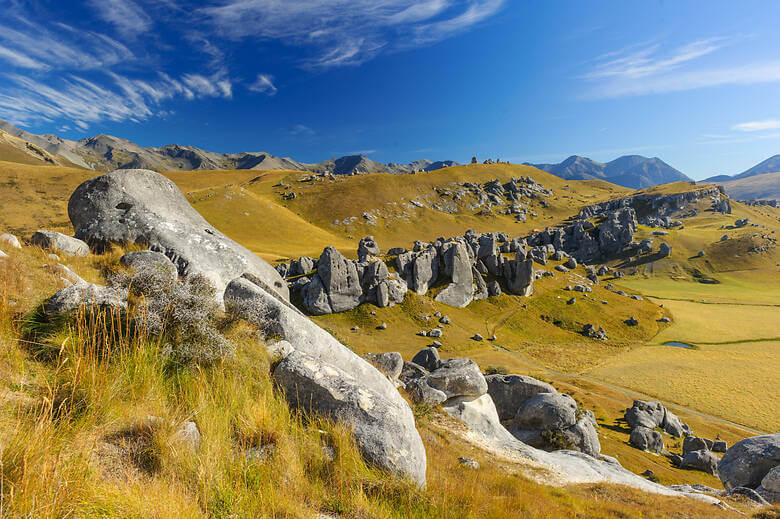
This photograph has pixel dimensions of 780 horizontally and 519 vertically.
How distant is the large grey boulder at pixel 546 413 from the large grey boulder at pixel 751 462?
8.51m

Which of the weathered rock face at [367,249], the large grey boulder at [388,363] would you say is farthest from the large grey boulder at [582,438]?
the weathered rock face at [367,249]

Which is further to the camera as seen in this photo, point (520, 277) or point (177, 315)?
point (520, 277)

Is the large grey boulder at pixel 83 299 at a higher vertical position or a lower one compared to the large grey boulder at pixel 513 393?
higher

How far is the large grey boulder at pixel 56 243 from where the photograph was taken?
1110cm

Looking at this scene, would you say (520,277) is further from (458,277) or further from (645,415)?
(645,415)

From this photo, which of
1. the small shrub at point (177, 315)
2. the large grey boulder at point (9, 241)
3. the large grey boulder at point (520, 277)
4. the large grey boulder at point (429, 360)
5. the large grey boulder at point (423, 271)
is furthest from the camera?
the large grey boulder at point (520, 277)

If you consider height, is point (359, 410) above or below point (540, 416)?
above

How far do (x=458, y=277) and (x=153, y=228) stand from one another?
51.3m

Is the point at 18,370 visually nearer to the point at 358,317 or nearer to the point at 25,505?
the point at 25,505

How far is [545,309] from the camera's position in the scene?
63062 millimetres

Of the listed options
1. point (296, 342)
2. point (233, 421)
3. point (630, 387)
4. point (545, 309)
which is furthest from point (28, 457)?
point (545, 309)

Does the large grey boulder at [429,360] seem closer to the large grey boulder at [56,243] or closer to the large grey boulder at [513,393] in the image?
the large grey boulder at [513,393]

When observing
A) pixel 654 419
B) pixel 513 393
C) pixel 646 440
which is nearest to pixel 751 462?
pixel 646 440

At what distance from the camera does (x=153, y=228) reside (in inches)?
534
